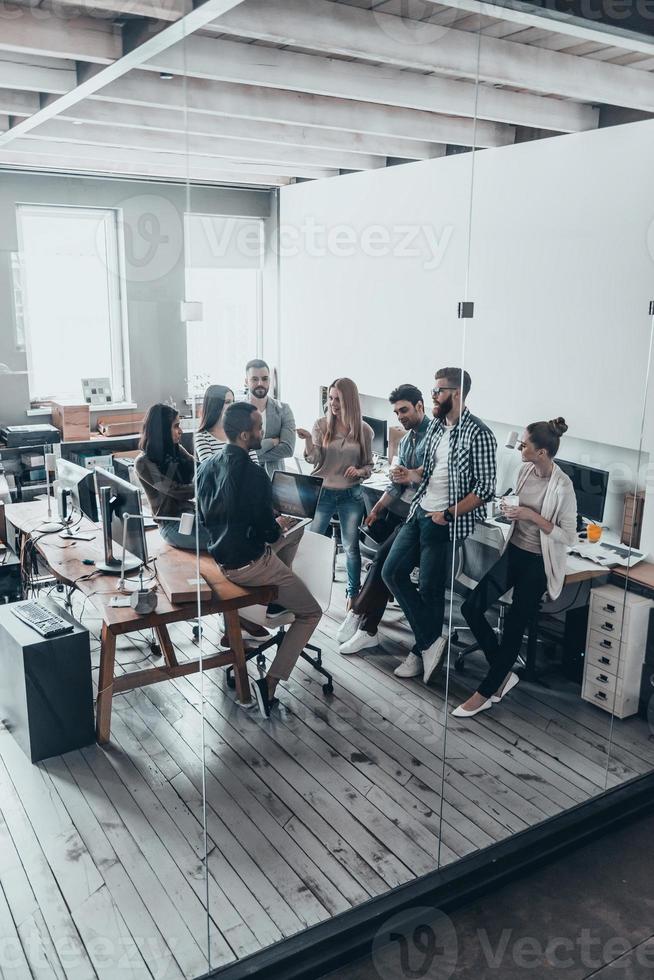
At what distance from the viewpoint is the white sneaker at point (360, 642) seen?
293 centimetres

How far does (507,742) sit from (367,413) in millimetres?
1536

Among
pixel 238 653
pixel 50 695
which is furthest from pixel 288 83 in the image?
pixel 50 695

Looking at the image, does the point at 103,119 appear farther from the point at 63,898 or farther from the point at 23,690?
the point at 63,898

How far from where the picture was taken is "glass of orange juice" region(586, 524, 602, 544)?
121 inches

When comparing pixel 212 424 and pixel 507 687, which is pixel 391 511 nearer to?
pixel 212 424

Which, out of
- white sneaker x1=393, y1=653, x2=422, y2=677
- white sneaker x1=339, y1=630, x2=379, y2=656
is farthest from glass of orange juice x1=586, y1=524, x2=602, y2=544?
white sneaker x1=339, y1=630, x2=379, y2=656

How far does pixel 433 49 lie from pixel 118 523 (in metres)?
2.02

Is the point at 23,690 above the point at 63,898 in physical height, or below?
above

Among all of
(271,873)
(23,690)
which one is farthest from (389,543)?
(23,690)

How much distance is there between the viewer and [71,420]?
2271mm

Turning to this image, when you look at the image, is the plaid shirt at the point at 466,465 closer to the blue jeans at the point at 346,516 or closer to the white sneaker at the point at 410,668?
the blue jeans at the point at 346,516

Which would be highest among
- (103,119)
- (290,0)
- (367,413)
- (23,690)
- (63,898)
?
(290,0)

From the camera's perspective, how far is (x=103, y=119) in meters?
2.34

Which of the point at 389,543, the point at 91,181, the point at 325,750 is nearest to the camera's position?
the point at 91,181
